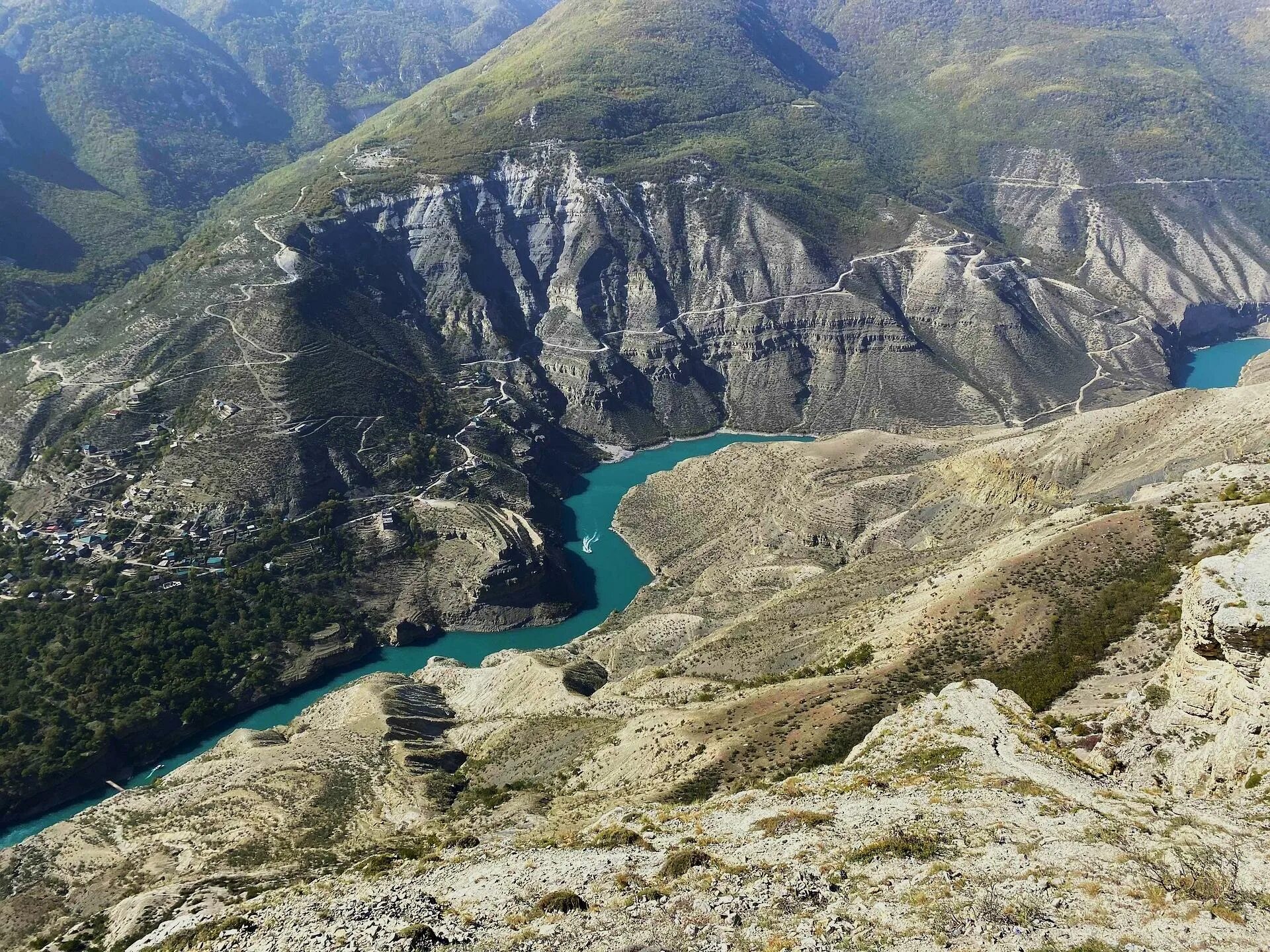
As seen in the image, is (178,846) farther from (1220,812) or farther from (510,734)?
(1220,812)

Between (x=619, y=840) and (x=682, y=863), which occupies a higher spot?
(x=682, y=863)

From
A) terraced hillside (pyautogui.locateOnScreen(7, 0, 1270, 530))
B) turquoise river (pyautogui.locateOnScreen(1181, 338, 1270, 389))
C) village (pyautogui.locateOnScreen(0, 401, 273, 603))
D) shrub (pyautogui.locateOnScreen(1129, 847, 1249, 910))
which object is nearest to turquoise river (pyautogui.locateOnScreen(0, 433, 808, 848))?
terraced hillside (pyautogui.locateOnScreen(7, 0, 1270, 530))

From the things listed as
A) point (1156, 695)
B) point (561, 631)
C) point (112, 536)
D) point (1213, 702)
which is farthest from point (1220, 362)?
point (112, 536)

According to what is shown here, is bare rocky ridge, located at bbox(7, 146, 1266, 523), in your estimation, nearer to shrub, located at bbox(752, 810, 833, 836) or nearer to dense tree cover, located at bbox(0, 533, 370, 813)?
dense tree cover, located at bbox(0, 533, 370, 813)

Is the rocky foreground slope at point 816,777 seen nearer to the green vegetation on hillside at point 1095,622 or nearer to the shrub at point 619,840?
the shrub at point 619,840

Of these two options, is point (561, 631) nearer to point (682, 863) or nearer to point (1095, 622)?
point (1095, 622)

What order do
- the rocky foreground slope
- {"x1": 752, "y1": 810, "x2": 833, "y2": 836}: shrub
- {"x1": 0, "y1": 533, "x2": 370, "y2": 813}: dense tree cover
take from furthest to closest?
{"x1": 0, "y1": 533, "x2": 370, "y2": 813}: dense tree cover
{"x1": 752, "y1": 810, "x2": 833, "y2": 836}: shrub
the rocky foreground slope
